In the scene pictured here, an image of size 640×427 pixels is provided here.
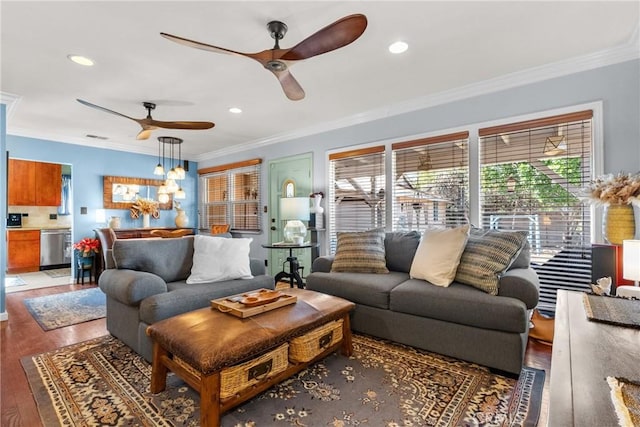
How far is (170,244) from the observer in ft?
10.2

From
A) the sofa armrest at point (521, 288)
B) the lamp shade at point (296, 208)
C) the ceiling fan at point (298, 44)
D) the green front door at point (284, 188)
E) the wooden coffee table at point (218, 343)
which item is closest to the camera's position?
the wooden coffee table at point (218, 343)

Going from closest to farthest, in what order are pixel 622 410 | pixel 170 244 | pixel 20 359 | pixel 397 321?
pixel 622 410 → pixel 20 359 → pixel 397 321 → pixel 170 244

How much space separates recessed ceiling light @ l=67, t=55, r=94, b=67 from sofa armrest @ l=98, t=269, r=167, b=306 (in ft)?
6.08

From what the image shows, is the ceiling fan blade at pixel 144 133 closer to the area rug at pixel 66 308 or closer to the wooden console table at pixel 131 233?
the area rug at pixel 66 308

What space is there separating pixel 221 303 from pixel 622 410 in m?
1.92

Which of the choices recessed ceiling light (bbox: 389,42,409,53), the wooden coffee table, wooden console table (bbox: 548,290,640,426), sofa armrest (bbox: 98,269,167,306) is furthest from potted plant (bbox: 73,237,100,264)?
wooden console table (bbox: 548,290,640,426)

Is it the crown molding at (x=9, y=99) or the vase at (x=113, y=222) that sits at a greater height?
the crown molding at (x=9, y=99)

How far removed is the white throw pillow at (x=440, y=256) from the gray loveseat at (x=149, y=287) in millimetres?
1517

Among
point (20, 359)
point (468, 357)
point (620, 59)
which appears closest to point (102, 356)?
point (20, 359)

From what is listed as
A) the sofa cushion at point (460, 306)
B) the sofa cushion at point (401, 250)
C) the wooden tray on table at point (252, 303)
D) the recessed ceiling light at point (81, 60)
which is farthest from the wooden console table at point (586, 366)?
the recessed ceiling light at point (81, 60)

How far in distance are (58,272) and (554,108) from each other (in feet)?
27.3

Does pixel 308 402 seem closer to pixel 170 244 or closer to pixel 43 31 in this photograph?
pixel 170 244

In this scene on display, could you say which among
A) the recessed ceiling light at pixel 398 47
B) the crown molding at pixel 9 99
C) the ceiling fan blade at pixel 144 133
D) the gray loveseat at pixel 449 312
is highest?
the recessed ceiling light at pixel 398 47

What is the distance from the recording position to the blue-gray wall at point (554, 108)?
2570 millimetres
